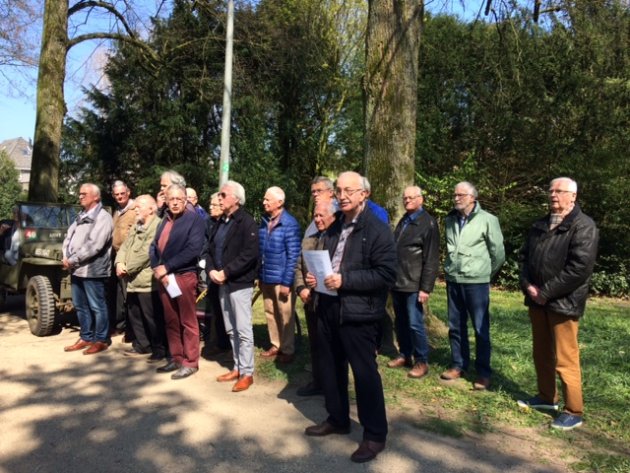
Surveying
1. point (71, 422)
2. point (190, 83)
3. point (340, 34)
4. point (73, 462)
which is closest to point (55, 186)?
point (190, 83)

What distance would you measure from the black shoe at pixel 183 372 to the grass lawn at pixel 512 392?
672mm

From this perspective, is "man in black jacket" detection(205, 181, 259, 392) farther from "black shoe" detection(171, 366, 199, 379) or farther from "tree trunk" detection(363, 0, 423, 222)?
"tree trunk" detection(363, 0, 423, 222)

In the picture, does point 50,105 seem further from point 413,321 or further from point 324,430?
point 324,430

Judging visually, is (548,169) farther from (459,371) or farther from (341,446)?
(341,446)

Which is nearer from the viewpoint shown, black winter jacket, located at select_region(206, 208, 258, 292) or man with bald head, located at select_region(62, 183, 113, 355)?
black winter jacket, located at select_region(206, 208, 258, 292)

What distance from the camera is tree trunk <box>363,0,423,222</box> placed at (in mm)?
6578

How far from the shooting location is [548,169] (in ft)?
44.2

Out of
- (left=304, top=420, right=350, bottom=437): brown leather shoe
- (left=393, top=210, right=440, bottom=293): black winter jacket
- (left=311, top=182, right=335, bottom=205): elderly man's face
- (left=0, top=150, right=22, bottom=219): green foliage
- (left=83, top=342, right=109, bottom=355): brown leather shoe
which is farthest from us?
(left=0, top=150, right=22, bottom=219): green foliage

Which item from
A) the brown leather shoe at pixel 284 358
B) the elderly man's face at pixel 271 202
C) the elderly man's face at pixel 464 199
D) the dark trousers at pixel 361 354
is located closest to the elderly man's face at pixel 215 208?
the elderly man's face at pixel 271 202

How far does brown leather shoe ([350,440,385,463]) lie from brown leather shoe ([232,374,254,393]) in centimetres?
160

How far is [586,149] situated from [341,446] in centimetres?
1160

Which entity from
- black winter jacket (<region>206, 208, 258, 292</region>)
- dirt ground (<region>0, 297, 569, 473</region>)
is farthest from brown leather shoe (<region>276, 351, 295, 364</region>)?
black winter jacket (<region>206, 208, 258, 292</region>)

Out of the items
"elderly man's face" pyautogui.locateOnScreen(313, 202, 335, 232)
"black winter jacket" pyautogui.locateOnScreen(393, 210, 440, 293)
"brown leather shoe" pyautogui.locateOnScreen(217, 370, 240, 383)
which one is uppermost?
"elderly man's face" pyautogui.locateOnScreen(313, 202, 335, 232)

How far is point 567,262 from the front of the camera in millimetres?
4090
